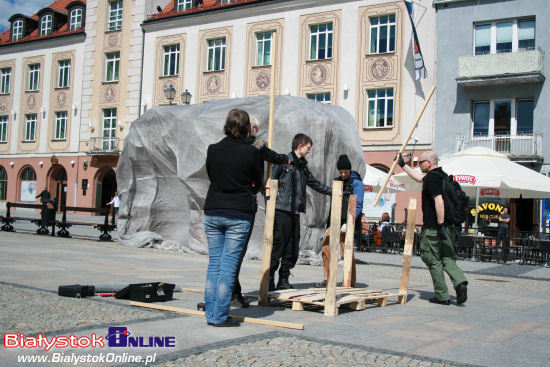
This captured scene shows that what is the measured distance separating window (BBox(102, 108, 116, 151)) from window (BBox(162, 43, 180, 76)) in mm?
4538

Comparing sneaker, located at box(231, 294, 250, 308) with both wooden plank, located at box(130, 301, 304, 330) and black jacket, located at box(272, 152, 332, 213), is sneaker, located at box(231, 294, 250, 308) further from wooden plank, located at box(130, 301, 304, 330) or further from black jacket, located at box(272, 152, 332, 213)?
black jacket, located at box(272, 152, 332, 213)

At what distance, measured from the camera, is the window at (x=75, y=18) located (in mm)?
38062

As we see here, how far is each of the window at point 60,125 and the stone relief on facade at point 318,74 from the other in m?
17.0

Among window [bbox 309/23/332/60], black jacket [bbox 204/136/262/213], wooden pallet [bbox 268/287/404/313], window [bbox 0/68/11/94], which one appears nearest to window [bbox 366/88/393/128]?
window [bbox 309/23/332/60]

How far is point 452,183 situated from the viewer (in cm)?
725

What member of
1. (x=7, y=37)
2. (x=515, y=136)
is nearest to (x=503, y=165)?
(x=515, y=136)

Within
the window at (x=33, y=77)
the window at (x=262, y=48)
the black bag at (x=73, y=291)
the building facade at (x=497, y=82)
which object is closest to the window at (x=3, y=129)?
the window at (x=33, y=77)

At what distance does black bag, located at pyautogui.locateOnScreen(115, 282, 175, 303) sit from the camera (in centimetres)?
602

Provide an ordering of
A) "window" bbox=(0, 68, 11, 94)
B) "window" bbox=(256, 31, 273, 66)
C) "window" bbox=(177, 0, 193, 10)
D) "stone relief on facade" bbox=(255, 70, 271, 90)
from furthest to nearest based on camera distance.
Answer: "window" bbox=(0, 68, 11, 94), "window" bbox=(177, 0, 193, 10), "window" bbox=(256, 31, 273, 66), "stone relief on facade" bbox=(255, 70, 271, 90)

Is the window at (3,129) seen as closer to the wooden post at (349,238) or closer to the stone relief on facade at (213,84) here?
the stone relief on facade at (213,84)

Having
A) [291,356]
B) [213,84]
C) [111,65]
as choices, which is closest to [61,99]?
[111,65]

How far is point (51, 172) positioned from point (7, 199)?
413cm

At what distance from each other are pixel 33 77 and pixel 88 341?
125 ft

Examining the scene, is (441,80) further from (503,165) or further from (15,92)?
(15,92)
